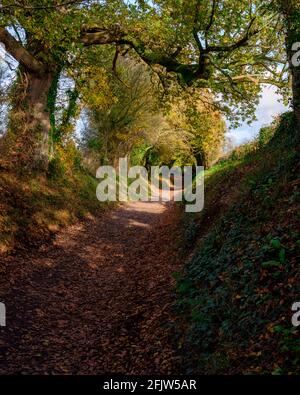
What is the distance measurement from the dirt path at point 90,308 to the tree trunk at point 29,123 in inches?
159

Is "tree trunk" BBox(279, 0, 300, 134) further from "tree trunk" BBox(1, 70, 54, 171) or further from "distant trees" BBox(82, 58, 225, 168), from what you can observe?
"distant trees" BBox(82, 58, 225, 168)

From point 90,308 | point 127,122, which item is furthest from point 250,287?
point 127,122

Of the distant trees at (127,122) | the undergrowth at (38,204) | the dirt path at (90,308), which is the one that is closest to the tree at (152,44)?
the undergrowth at (38,204)

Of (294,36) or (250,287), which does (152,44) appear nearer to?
(294,36)

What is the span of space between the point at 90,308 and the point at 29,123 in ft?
35.6

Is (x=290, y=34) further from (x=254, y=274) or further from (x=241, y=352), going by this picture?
(x=241, y=352)

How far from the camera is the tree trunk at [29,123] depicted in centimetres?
1706

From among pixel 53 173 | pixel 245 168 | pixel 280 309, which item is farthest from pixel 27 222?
pixel 280 309

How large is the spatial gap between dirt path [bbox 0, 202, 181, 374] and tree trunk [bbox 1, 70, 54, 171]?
4.03m

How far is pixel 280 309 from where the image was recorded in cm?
570

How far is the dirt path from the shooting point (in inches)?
278

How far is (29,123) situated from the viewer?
1777cm

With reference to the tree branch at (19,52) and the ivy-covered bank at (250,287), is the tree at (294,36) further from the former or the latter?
the tree branch at (19,52)
